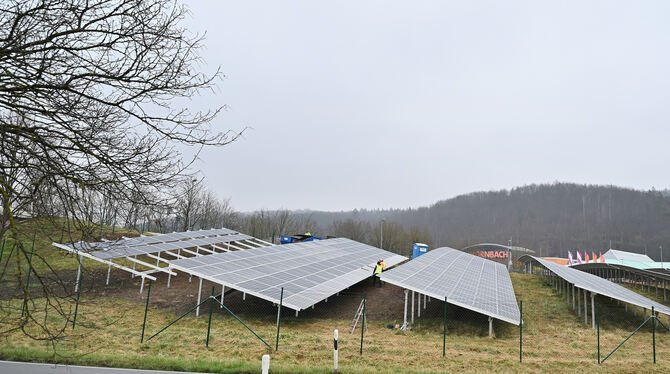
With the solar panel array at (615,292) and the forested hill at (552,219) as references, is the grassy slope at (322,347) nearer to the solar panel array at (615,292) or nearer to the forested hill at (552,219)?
the solar panel array at (615,292)

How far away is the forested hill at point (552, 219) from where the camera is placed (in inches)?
4638

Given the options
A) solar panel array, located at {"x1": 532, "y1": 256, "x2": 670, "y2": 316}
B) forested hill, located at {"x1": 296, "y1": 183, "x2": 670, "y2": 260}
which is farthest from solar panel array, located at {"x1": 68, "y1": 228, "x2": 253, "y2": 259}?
forested hill, located at {"x1": 296, "y1": 183, "x2": 670, "y2": 260}

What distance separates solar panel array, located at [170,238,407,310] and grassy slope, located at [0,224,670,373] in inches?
54.7

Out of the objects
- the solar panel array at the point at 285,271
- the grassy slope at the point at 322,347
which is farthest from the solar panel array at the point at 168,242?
the solar panel array at the point at 285,271

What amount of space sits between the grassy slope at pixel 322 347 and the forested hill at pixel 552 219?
89924mm

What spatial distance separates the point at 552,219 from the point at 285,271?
151 metres

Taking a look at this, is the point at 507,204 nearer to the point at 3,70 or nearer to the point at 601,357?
the point at 601,357

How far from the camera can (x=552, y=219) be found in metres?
144

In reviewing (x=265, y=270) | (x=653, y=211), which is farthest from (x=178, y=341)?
(x=653, y=211)

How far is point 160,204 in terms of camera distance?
5.55 meters

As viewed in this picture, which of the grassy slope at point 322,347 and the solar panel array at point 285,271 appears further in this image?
the solar panel array at point 285,271

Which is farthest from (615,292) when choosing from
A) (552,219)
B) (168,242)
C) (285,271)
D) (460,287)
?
(552,219)

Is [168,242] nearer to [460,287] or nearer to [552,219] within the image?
[460,287]

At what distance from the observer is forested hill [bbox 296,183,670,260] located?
387 feet
